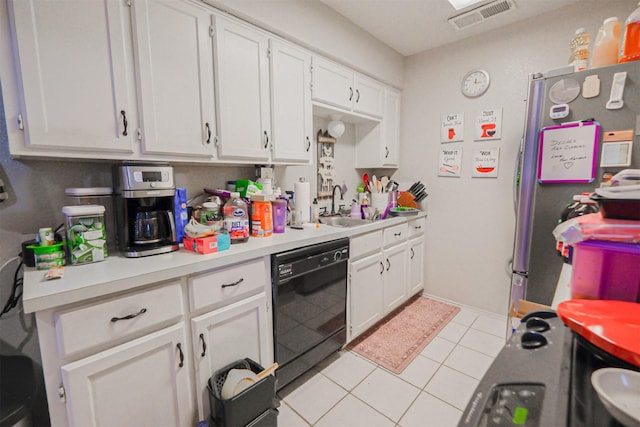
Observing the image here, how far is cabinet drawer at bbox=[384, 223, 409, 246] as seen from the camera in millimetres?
2346

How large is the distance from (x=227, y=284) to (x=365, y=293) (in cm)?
120

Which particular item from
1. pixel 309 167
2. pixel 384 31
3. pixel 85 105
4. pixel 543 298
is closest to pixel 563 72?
pixel 543 298

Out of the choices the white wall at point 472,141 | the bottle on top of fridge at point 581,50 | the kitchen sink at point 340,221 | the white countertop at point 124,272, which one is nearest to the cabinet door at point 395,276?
the kitchen sink at point 340,221

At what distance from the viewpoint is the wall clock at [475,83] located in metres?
2.52

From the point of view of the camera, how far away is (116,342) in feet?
3.40

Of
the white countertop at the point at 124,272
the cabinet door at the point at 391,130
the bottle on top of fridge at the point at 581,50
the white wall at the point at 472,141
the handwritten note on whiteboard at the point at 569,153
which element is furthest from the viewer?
the cabinet door at the point at 391,130

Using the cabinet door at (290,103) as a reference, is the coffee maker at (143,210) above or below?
below

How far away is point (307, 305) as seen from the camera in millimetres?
1700

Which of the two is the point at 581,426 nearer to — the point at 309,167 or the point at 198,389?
the point at 198,389

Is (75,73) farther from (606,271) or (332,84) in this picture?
(606,271)

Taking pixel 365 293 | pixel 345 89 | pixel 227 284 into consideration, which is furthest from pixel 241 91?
pixel 365 293

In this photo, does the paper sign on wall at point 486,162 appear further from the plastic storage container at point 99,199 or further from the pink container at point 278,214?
the plastic storage container at point 99,199

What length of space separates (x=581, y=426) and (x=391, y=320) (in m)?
2.26

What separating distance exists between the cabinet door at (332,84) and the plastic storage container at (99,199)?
4.93ft
